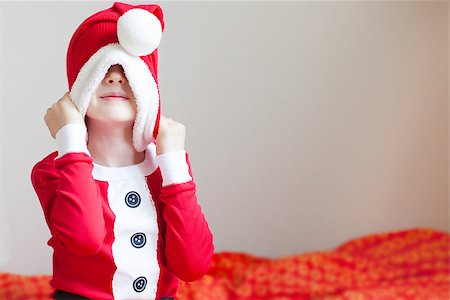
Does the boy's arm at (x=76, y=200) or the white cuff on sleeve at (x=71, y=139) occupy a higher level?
the white cuff on sleeve at (x=71, y=139)

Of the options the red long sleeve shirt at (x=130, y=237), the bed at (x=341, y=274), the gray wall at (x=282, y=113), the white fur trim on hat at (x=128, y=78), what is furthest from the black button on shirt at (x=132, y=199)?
the gray wall at (x=282, y=113)

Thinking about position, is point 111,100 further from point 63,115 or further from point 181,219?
point 181,219

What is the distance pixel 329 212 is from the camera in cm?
244

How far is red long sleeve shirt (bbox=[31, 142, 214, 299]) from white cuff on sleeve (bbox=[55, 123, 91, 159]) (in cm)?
2

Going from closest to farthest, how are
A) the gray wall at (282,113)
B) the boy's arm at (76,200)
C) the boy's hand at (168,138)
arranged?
the boy's arm at (76,200) < the boy's hand at (168,138) < the gray wall at (282,113)

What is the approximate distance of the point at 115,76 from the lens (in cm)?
109

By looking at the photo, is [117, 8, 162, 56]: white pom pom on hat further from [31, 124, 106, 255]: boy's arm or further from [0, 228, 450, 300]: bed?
[0, 228, 450, 300]: bed

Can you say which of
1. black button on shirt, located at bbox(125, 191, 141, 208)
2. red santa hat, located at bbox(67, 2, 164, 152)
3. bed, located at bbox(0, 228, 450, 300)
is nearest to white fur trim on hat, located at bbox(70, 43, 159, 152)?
red santa hat, located at bbox(67, 2, 164, 152)

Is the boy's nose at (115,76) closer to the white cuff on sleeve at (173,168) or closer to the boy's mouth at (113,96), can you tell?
the boy's mouth at (113,96)

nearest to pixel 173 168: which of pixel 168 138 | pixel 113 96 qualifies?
pixel 168 138

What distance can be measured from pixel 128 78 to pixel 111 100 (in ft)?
0.15

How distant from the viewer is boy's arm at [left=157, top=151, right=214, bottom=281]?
1.10 meters

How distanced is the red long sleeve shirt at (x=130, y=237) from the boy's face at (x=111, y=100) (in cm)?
8

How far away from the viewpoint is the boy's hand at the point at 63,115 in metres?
1.07
